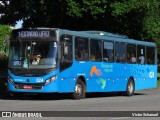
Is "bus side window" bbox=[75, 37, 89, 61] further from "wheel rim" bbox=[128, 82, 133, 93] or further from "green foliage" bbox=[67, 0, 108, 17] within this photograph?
"green foliage" bbox=[67, 0, 108, 17]

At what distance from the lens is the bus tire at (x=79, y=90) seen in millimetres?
23609

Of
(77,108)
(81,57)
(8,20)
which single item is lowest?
(77,108)

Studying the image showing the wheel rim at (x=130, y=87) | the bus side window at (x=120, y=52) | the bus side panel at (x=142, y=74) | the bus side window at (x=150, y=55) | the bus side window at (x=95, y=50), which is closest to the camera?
the bus side window at (x=95, y=50)

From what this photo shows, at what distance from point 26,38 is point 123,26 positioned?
12.4 metres

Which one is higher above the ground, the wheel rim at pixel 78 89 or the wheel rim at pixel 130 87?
the wheel rim at pixel 78 89

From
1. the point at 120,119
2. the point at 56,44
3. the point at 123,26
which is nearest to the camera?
the point at 120,119

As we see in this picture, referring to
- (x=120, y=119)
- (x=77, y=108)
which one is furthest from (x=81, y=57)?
(x=120, y=119)

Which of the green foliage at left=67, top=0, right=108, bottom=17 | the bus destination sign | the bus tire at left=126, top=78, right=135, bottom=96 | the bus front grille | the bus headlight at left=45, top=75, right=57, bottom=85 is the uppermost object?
the green foliage at left=67, top=0, right=108, bottom=17

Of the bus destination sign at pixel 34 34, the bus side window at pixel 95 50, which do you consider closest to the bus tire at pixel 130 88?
the bus side window at pixel 95 50

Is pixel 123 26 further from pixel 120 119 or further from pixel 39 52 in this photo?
pixel 120 119

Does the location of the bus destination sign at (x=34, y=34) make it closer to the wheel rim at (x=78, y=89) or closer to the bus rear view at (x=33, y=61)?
the bus rear view at (x=33, y=61)

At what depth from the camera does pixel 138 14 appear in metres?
33.7

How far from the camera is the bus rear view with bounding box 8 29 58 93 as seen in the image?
72.8ft

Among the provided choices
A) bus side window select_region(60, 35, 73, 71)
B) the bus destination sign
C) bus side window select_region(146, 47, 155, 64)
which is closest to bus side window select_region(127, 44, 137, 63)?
bus side window select_region(146, 47, 155, 64)
